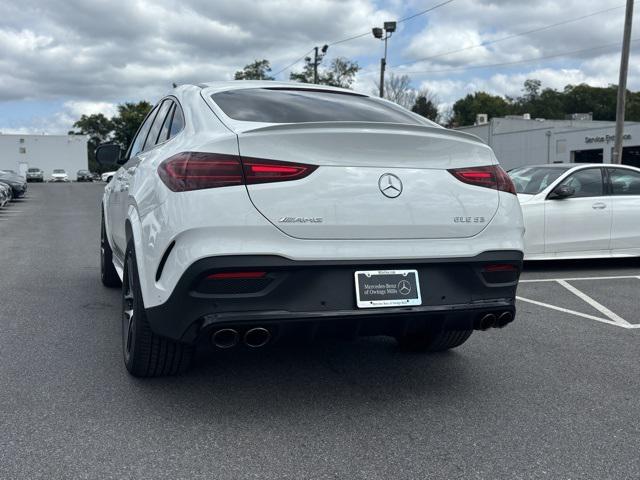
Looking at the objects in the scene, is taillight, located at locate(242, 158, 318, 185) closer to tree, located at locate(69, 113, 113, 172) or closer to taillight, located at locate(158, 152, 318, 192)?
taillight, located at locate(158, 152, 318, 192)

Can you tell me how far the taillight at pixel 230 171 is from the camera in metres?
3.12

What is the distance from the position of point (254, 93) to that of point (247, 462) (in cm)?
218

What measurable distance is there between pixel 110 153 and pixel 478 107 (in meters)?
104

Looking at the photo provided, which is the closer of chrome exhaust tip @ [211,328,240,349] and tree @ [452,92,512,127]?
chrome exhaust tip @ [211,328,240,349]

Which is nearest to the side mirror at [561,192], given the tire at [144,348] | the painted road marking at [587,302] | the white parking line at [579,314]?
the painted road marking at [587,302]

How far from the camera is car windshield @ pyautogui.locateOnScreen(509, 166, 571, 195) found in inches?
344

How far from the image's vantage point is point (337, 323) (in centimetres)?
322

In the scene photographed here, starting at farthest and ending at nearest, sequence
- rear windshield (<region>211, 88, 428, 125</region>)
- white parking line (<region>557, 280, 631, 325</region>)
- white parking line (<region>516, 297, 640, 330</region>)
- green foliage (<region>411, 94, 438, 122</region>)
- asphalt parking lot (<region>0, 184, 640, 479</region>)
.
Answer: green foliage (<region>411, 94, 438, 122</region>) → white parking line (<region>557, 280, 631, 325</region>) → white parking line (<region>516, 297, 640, 330</region>) → rear windshield (<region>211, 88, 428, 125</region>) → asphalt parking lot (<region>0, 184, 640, 479</region>)

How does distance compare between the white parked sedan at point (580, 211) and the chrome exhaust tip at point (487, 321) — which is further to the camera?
the white parked sedan at point (580, 211)

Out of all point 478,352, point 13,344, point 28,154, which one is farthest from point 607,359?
point 28,154

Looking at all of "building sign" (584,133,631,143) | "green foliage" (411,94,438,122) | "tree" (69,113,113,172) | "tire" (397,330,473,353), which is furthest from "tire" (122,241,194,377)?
"tree" (69,113,113,172)

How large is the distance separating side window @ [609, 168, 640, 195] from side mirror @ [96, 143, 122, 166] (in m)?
6.42

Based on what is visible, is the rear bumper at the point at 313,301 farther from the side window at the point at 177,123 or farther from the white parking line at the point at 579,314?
the white parking line at the point at 579,314

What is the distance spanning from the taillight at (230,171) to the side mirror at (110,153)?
292 cm
